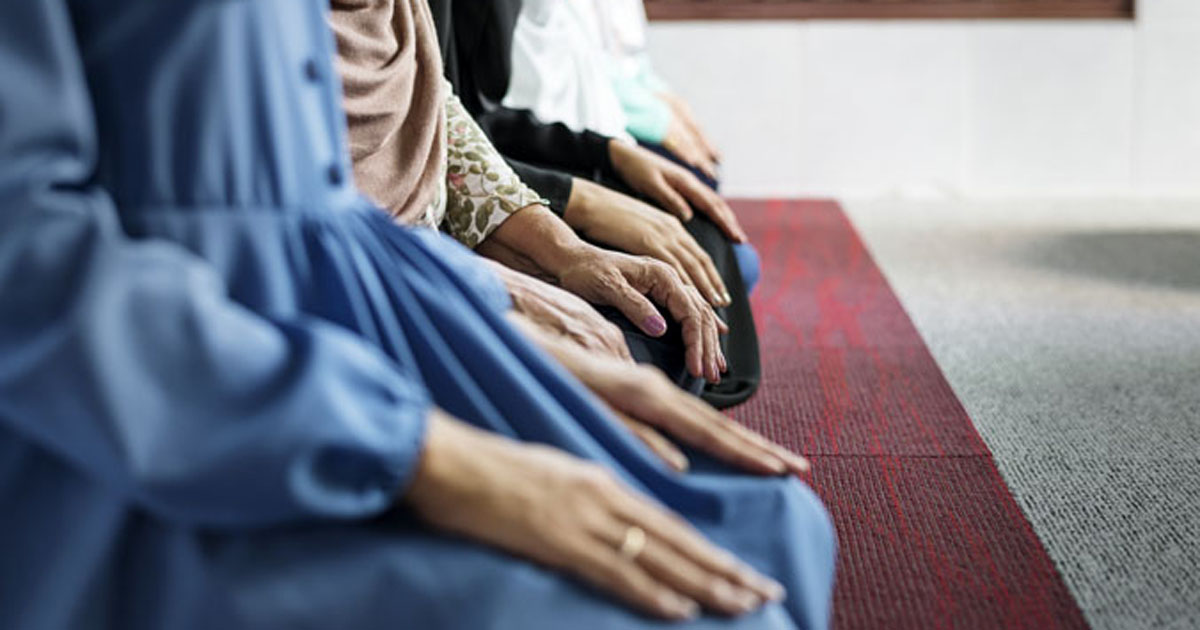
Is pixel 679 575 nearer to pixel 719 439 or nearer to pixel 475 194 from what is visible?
pixel 719 439

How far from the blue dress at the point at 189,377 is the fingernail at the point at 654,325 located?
723mm

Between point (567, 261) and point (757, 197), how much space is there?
3368 millimetres

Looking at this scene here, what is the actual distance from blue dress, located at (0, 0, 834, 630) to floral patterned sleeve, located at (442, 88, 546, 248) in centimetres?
78

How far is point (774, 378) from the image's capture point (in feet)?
8.74

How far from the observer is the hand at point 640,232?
6.00 ft

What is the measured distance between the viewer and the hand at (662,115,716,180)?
9.35 feet

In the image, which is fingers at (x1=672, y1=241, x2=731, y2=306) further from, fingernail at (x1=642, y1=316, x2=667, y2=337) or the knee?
the knee

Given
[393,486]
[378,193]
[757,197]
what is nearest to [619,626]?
[393,486]

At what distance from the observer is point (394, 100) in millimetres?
1465

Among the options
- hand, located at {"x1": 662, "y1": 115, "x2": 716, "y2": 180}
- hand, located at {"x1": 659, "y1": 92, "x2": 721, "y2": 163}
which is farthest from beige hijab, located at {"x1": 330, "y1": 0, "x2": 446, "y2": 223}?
hand, located at {"x1": 659, "y1": 92, "x2": 721, "y2": 163}

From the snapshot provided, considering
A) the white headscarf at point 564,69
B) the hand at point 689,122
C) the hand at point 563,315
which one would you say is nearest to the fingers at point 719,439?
the hand at point 563,315

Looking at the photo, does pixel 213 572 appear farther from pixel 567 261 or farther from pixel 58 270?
pixel 567 261

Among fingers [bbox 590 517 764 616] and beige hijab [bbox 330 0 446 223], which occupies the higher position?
beige hijab [bbox 330 0 446 223]

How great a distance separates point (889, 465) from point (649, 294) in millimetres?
637
